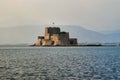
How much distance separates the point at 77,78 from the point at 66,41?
166789 millimetres

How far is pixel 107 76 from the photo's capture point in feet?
112

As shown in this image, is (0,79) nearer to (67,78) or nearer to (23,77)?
(23,77)

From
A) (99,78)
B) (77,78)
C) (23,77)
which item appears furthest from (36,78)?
(99,78)

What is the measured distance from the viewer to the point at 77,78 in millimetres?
32875

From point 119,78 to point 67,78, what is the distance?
509 cm

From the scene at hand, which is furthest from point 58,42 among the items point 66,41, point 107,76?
point 107,76

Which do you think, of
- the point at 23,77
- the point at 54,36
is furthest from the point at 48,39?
the point at 23,77

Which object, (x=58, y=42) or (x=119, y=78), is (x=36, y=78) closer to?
(x=119, y=78)

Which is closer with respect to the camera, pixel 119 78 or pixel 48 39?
pixel 119 78

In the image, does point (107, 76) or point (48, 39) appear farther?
point (48, 39)

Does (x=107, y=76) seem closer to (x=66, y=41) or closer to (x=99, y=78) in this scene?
(x=99, y=78)

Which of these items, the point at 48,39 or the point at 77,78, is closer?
the point at 77,78

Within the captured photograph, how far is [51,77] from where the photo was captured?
33844mm

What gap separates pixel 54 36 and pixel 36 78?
16252 cm
